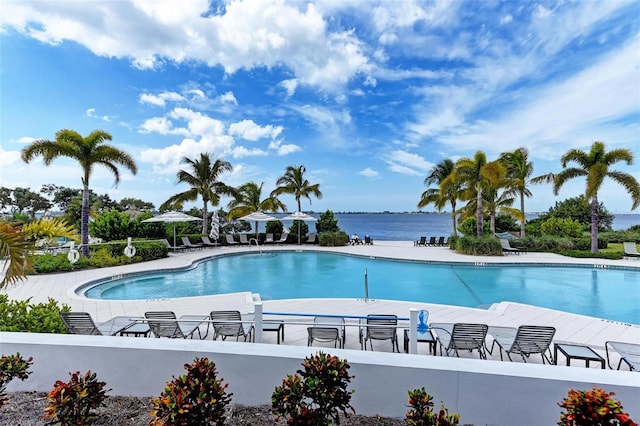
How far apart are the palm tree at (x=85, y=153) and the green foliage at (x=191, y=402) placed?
44.8 feet

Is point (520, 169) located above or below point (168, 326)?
above

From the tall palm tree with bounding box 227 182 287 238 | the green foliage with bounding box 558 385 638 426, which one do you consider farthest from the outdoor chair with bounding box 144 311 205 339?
the tall palm tree with bounding box 227 182 287 238

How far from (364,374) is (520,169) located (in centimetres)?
2029

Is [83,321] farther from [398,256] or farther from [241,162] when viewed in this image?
[241,162]

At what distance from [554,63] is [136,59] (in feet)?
52.9

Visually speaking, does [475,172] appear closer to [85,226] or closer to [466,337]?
[466,337]

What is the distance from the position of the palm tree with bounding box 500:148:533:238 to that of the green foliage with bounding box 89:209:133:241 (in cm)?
2282

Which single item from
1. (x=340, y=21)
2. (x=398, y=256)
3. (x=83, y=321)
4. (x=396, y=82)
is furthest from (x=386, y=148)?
(x=83, y=321)

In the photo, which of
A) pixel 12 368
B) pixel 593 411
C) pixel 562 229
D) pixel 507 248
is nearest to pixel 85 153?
pixel 12 368

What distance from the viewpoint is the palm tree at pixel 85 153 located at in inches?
482

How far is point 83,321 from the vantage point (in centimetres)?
465

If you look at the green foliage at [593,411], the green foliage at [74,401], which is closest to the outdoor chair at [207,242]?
the green foliage at [74,401]

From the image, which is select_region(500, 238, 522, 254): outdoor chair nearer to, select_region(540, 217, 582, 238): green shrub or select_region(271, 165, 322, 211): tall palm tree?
select_region(540, 217, 582, 238): green shrub

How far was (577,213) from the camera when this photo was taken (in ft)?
96.4
